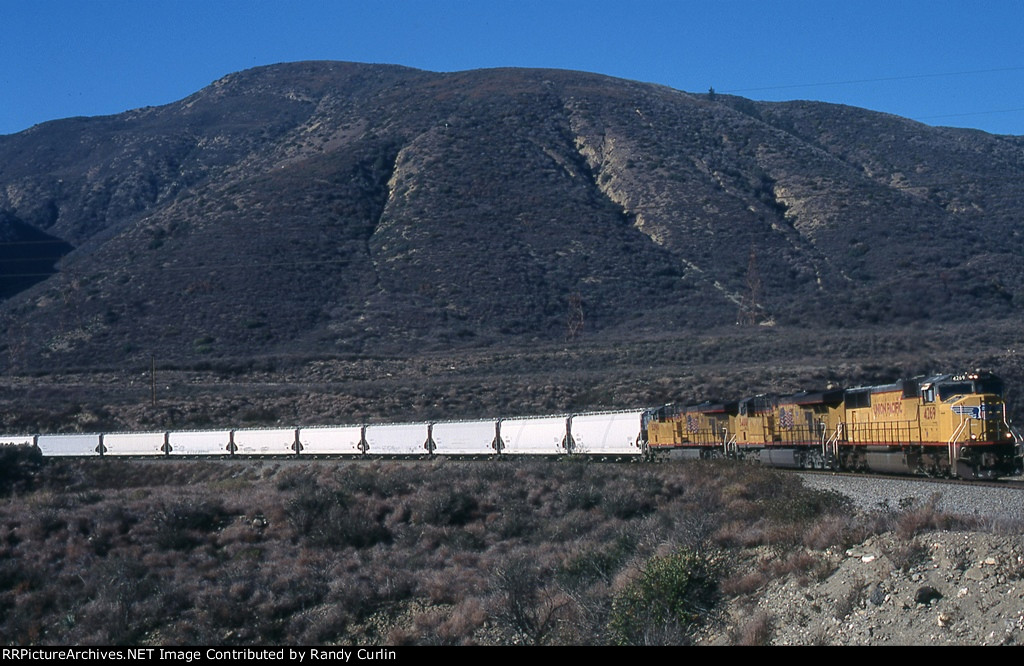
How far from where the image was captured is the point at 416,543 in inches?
797

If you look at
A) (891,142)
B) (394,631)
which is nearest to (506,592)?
(394,631)

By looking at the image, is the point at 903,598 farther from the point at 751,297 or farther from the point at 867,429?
the point at 751,297

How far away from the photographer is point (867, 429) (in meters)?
26.4

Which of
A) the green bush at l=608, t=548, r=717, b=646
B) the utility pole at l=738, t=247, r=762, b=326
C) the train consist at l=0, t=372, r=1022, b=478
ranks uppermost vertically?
the utility pole at l=738, t=247, r=762, b=326

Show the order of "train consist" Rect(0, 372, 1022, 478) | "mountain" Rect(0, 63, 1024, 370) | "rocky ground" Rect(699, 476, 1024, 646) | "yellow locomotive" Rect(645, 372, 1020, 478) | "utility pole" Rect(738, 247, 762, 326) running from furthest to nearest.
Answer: "mountain" Rect(0, 63, 1024, 370) < "utility pole" Rect(738, 247, 762, 326) < "train consist" Rect(0, 372, 1022, 478) < "yellow locomotive" Rect(645, 372, 1020, 478) < "rocky ground" Rect(699, 476, 1024, 646)

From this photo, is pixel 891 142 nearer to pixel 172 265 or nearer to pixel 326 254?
pixel 326 254

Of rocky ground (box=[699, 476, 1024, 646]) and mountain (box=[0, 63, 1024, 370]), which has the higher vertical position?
mountain (box=[0, 63, 1024, 370])

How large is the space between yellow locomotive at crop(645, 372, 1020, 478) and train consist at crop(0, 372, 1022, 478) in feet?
0.10

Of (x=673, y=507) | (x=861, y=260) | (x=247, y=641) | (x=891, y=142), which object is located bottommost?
(x=247, y=641)

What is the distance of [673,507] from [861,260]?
6897 cm

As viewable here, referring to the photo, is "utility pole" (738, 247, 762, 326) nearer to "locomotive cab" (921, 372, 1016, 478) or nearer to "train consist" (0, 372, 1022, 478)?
"train consist" (0, 372, 1022, 478)

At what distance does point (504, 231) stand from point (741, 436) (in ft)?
185

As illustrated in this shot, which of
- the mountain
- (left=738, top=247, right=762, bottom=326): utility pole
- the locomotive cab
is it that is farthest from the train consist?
(left=738, top=247, right=762, bottom=326): utility pole

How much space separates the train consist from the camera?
22.6 m
